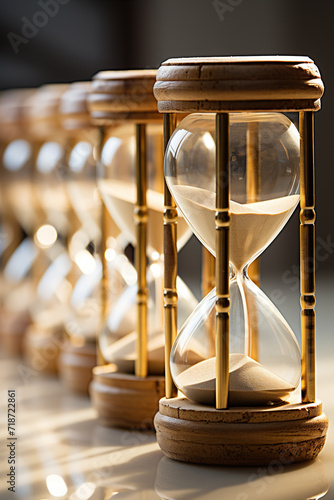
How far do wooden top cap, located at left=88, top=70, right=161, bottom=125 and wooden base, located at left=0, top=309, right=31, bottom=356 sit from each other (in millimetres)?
1085

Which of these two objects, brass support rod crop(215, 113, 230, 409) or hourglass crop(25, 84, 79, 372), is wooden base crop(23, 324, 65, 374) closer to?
hourglass crop(25, 84, 79, 372)

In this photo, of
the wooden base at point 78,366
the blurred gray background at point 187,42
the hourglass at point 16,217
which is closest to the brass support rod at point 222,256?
the wooden base at point 78,366

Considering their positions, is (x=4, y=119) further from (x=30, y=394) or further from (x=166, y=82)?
(x=166, y=82)

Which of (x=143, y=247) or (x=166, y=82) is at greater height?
(x=166, y=82)

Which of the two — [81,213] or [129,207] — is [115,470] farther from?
[81,213]

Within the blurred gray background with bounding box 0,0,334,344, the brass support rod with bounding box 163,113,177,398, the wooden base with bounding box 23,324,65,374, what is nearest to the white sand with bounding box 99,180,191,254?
the brass support rod with bounding box 163,113,177,398

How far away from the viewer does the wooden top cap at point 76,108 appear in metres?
2.14

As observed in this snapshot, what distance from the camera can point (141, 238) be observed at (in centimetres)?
178

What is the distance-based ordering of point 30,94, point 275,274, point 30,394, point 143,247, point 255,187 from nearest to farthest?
point 255,187
point 143,247
point 30,394
point 30,94
point 275,274

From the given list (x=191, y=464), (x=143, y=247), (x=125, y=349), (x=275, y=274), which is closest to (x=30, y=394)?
(x=125, y=349)

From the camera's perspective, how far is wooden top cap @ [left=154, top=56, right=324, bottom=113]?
55.8 inches

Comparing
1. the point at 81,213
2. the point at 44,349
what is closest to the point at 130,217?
the point at 81,213

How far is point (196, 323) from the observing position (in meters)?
1.51

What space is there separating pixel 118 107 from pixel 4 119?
3.39ft
